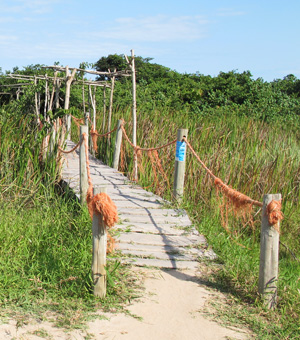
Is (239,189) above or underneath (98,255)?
above

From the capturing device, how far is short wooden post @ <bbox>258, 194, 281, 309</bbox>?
383 centimetres

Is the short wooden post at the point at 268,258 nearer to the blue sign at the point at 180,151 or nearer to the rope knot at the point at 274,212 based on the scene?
the rope knot at the point at 274,212

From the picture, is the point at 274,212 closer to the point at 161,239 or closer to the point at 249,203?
the point at 249,203

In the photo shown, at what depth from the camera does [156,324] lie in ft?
11.5

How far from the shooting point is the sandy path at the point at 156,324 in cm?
323

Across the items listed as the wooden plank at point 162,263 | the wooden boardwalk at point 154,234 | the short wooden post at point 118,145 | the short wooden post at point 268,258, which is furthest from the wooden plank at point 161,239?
the short wooden post at point 118,145

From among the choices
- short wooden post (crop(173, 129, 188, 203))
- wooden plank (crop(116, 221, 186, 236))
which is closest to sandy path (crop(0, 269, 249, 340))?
wooden plank (crop(116, 221, 186, 236))

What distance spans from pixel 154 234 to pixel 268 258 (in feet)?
5.25

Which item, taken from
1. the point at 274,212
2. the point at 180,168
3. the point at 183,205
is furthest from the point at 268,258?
the point at 180,168

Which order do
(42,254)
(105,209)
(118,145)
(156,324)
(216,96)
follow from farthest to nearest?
(216,96) < (118,145) < (42,254) < (105,209) < (156,324)

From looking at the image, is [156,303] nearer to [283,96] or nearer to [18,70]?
[283,96]

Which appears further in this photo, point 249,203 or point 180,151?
point 180,151

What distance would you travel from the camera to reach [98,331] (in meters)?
3.29

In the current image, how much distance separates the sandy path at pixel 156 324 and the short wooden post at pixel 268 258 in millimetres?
488
